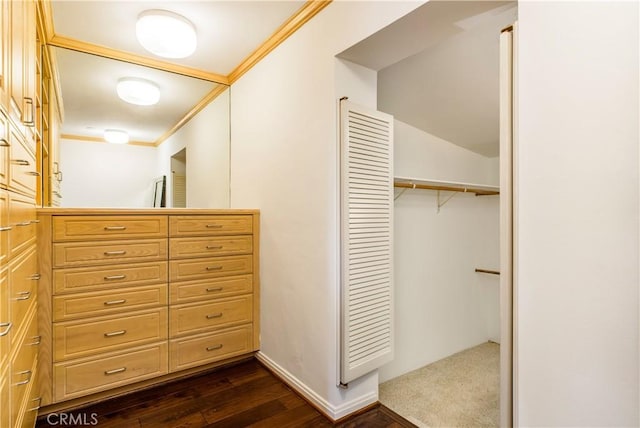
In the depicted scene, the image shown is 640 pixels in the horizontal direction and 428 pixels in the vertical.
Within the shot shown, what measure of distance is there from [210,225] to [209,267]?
0.31m

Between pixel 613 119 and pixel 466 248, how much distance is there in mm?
2320

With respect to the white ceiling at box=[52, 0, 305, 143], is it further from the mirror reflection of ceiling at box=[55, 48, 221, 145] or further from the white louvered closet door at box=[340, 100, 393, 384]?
the white louvered closet door at box=[340, 100, 393, 384]

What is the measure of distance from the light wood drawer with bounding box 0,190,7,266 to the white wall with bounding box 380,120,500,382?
2.17m

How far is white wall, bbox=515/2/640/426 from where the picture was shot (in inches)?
36.6

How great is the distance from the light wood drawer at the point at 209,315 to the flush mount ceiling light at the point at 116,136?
4.55 ft

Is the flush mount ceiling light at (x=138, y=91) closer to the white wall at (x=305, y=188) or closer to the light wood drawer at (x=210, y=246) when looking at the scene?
the white wall at (x=305, y=188)

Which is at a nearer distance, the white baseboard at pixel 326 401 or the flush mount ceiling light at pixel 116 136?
the white baseboard at pixel 326 401

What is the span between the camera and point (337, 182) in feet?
6.15

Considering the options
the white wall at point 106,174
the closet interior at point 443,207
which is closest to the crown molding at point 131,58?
the white wall at point 106,174

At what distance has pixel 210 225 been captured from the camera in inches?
94.9

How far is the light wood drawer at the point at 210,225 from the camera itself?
7.46ft

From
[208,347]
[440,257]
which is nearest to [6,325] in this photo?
[208,347]

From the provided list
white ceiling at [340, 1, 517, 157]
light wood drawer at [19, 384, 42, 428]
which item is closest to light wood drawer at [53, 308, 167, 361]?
light wood drawer at [19, 384, 42, 428]

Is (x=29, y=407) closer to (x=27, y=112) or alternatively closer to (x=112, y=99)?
(x=27, y=112)
